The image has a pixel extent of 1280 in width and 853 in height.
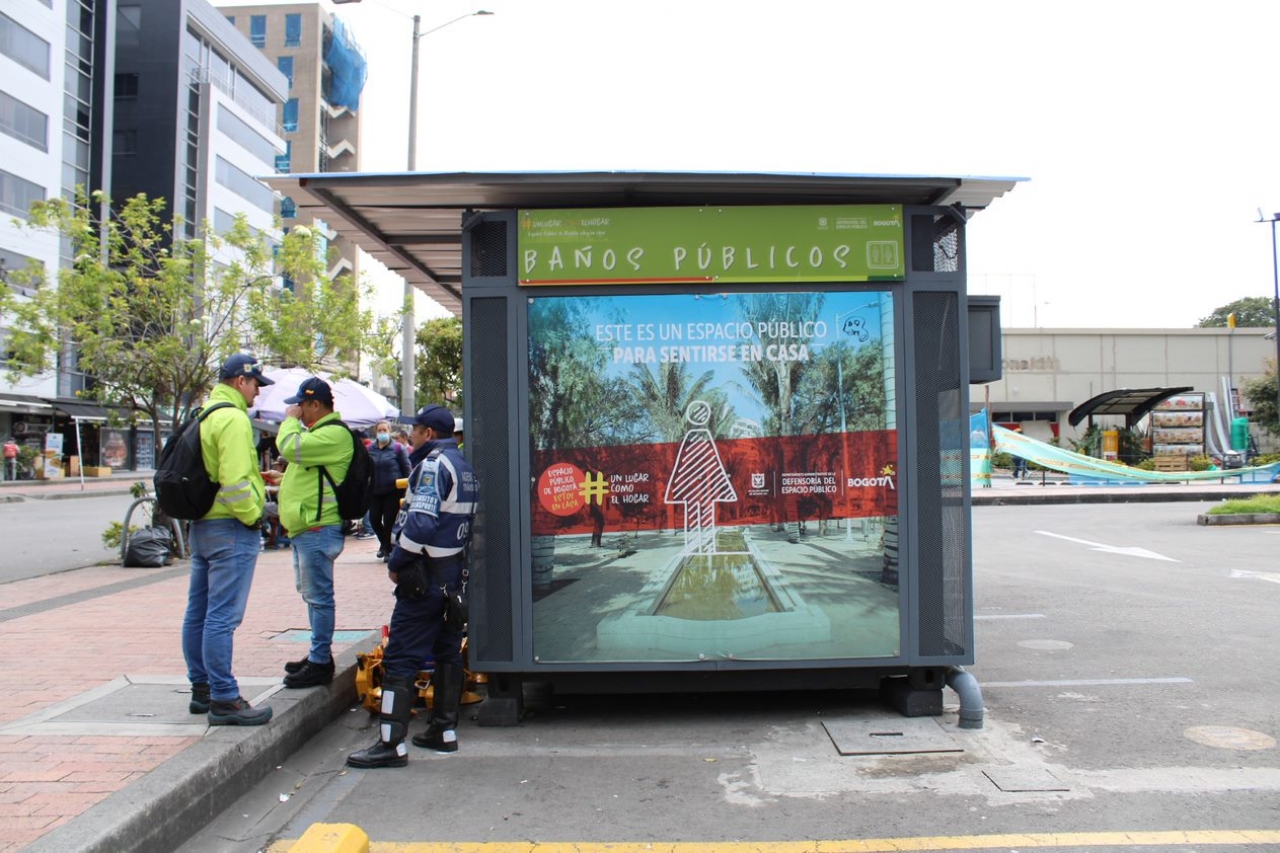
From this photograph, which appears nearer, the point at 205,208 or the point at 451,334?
the point at 451,334

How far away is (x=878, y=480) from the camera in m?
5.24

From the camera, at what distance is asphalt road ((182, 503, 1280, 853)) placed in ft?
12.6

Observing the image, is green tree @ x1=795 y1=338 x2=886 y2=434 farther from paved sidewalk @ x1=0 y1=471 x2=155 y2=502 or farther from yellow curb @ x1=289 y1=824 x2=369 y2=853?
paved sidewalk @ x1=0 y1=471 x2=155 y2=502

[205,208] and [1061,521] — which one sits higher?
[205,208]

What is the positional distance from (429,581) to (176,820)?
1.51 m

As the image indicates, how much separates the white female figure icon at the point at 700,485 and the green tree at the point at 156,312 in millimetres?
8026

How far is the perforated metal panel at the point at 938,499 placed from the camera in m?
5.23

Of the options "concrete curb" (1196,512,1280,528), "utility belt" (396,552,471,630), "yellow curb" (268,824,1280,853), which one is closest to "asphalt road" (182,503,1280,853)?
"yellow curb" (268,824,1280,853)

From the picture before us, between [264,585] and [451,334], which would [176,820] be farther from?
[451,334]

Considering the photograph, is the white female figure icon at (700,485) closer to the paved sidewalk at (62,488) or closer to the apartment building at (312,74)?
the paved sidewalk at (62,488)

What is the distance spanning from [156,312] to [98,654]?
6156 millimetres

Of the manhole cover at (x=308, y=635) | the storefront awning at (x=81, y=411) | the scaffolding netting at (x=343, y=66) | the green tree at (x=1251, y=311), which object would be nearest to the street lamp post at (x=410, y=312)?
the manhole cover at (x=308, y=635)

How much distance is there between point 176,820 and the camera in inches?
145

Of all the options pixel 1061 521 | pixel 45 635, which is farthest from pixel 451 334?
pixel 45 635
